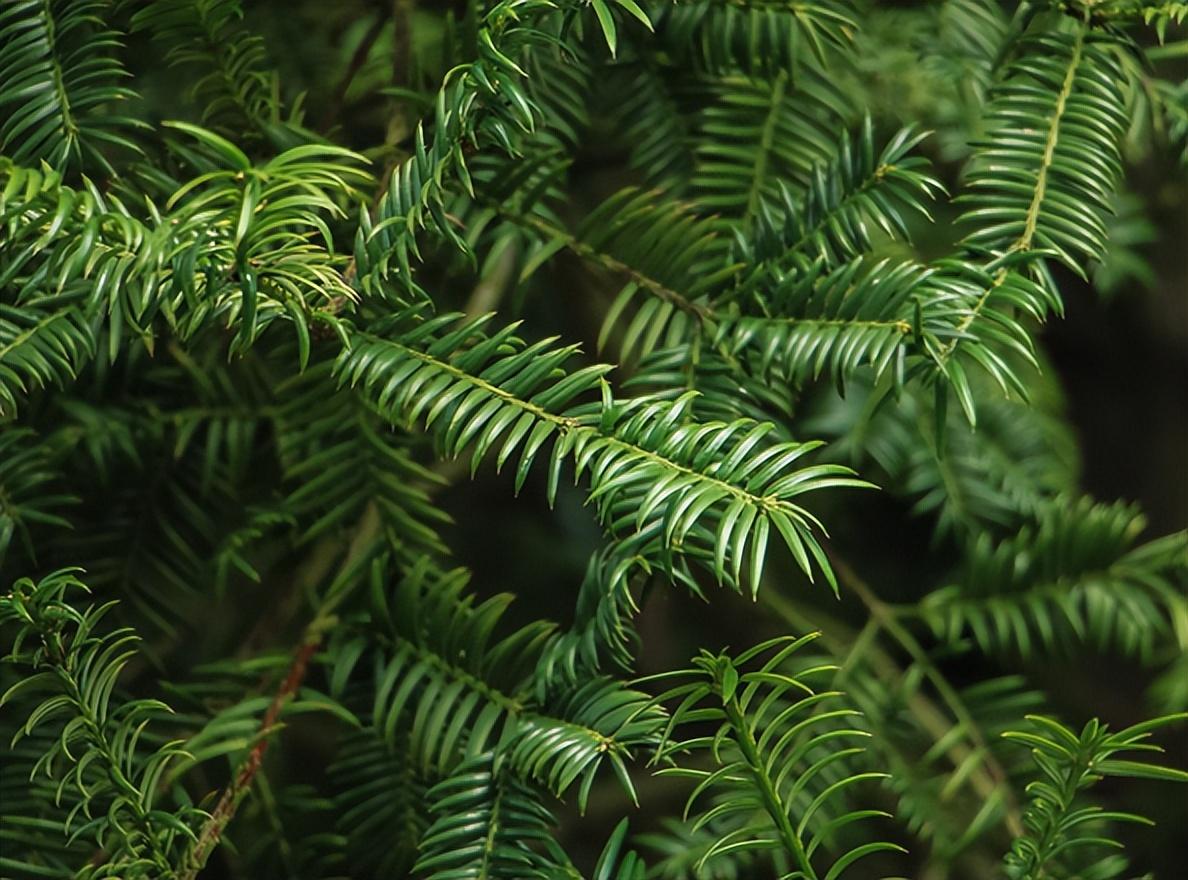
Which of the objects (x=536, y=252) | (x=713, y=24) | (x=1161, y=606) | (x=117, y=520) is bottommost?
(x=1161, y=606)

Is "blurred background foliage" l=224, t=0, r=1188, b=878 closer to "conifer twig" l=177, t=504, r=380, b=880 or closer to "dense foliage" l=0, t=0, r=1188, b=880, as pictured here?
"dense foliage" l=0, t=0, r=1188, b=880

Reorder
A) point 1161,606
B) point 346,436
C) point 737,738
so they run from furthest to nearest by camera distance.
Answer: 1. point 1161,606
2. point 346,436
3. point 737,738

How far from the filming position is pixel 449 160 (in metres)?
0.38

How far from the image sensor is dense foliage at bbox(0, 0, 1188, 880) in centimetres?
36

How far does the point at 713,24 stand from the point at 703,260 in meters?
0.11

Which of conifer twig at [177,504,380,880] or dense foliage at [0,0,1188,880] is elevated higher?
dense foliage at [0,0,1188,880]

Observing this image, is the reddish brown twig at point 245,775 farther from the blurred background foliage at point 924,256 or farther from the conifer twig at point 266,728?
the blurred background foliage at point 924,256

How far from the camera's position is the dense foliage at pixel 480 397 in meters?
0.36

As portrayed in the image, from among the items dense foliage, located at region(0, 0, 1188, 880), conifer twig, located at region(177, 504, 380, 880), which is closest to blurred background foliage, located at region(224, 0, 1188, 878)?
dense foliage, located at region(0, 0, 1188, 880)

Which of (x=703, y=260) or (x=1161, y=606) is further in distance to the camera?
(x=1161, y=606)

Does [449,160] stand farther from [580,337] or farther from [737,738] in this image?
[580,337]

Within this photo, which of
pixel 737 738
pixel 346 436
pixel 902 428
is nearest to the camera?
pixel 737 738

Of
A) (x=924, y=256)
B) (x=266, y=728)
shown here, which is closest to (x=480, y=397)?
(x=266, y=728)

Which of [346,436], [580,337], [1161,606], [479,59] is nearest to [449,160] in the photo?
[479,59]
